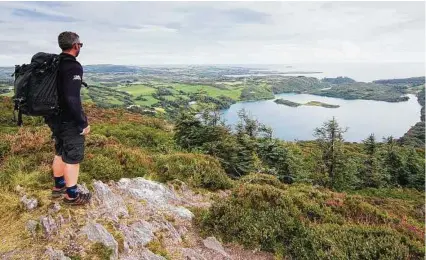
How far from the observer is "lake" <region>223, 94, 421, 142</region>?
11256 centimetres

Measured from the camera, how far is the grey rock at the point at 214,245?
6109 mm

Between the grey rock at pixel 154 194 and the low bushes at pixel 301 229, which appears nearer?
the low bushes at pixel 301 229

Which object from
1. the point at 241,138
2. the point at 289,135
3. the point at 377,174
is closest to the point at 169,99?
the point at 289,135

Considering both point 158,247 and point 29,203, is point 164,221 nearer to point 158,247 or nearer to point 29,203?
point 158,247

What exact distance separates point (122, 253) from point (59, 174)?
6.69 feet

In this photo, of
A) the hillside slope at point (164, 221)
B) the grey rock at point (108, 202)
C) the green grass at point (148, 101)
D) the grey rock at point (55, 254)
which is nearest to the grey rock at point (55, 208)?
the hillside slope at point (164, 221)

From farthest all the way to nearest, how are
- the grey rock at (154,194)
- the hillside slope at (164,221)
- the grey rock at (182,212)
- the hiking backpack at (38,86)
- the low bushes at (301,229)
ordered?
the grey rock at (154,194)
the grey rock at (182,212)
the low bushes at (301,229)
the hillside slope at (164,221)
the hiking backpack at (38,86)

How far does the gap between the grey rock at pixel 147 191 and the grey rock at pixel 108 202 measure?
21.6 inches

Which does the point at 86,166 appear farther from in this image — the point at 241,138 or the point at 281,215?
the point at 241,138

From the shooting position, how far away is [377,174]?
3722cm

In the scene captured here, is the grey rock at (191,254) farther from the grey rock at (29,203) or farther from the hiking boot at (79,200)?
the grey rock at (29,203)

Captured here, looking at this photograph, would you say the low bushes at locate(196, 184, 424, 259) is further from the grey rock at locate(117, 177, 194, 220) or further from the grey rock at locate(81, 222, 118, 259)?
the grey rock at locate(81, 222, 118, 259)

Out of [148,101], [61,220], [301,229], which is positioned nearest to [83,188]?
[61,220]

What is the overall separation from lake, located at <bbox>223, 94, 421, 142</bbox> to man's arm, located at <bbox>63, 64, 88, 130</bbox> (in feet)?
299
